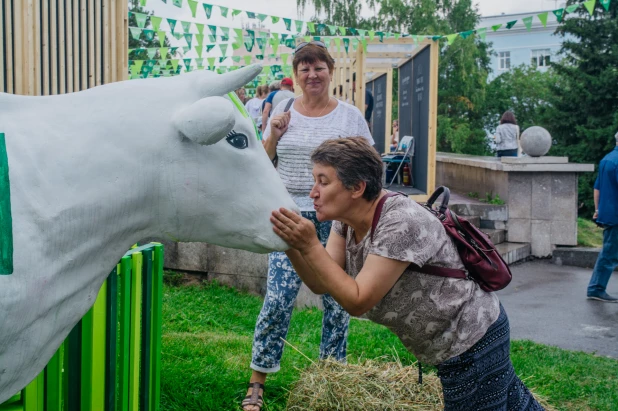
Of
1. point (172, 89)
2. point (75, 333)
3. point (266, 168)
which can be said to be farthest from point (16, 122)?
point (75, 333)

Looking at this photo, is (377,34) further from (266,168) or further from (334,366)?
(266,168)

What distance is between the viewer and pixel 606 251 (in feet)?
22.6

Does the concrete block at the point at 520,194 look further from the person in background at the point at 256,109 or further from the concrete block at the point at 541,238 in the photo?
the person in background at the point at 256,109

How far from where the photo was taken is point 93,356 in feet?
8.68

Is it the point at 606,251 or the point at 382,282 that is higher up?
the point at 382,282

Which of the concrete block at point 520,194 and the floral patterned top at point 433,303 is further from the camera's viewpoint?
the concrete block at point 520,194

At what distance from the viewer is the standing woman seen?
11.6 ft

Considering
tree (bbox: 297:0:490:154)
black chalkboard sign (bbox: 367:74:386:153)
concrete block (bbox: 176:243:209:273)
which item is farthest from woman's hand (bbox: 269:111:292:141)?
tree (bbox: 297:0:490:154)

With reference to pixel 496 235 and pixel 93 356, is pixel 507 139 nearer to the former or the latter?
pixel 496 235

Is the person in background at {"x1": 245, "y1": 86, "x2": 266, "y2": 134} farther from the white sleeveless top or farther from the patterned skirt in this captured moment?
the patterned skirt

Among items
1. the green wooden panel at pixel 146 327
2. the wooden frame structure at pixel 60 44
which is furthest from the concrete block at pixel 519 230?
the green wooden panel at pixel 146 327

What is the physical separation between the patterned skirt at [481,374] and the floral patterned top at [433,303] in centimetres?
5

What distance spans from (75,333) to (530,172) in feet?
25.7

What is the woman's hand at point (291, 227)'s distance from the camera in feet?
6.61
